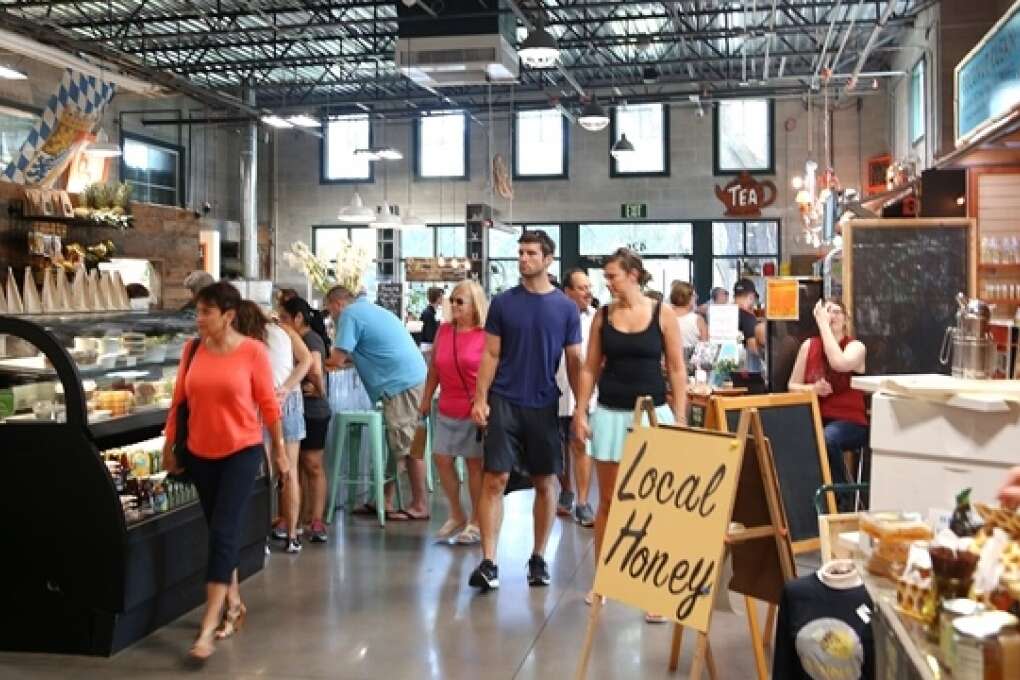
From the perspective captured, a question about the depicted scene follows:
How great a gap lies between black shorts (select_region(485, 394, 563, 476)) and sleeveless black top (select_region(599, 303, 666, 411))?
0.48m

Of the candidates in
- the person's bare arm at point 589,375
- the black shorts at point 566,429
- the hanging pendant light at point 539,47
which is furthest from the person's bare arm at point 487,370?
the hanging pendant light at point 539,47

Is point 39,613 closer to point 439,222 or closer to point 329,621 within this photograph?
point 329,621

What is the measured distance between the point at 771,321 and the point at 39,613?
441cm

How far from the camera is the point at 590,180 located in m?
20.6

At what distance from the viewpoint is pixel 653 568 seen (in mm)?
3369

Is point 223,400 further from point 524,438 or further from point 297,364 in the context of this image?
point 297,364

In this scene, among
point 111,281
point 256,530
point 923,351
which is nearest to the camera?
point 256,530

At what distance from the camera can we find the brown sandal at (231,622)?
4.49 m

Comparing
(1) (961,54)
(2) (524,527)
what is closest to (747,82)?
(1) (961,54)

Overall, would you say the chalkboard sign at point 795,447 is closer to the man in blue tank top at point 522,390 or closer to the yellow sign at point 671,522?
the yellow sign at point 671,522

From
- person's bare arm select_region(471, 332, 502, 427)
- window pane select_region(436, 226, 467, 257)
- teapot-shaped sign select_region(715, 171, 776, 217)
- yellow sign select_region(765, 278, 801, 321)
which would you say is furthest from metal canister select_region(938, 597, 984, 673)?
window pane select_region(436, 226, 467, 257)

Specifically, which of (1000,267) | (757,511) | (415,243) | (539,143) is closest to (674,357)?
(757,511)

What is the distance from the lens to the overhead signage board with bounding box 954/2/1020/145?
632 centimetres

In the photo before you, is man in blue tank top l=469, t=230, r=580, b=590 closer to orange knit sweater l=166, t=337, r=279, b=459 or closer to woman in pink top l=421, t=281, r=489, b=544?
woman in pink top l=421, t=281, r=489, b=544
